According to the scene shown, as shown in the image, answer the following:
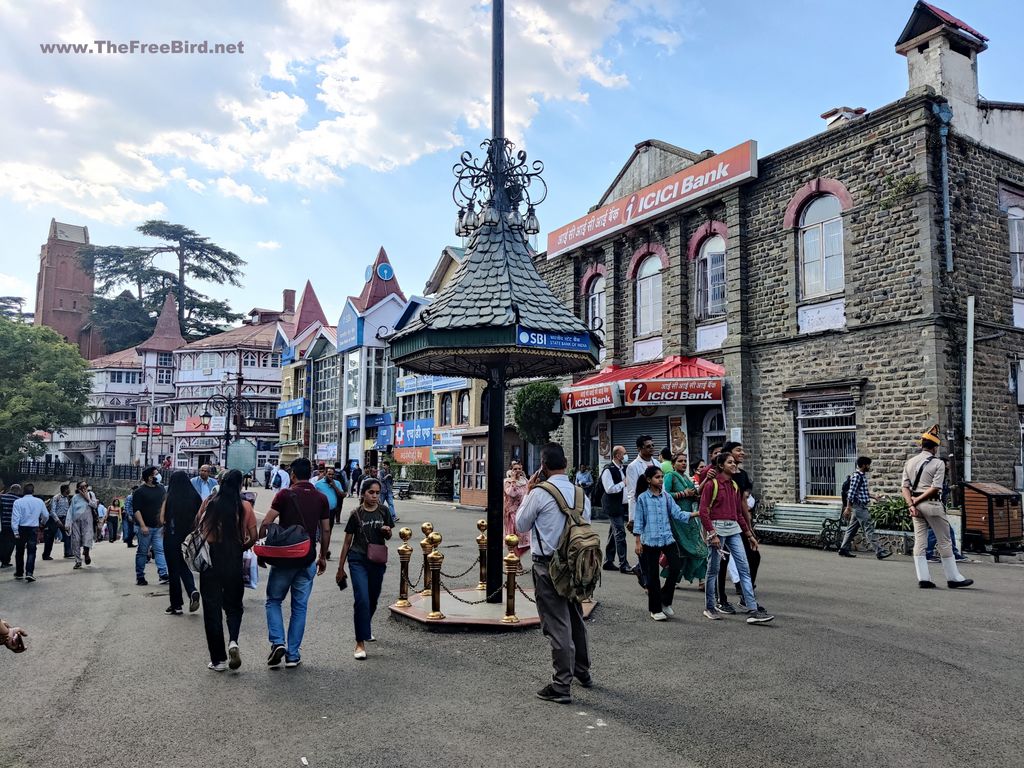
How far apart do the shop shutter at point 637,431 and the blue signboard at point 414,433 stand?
45.3 feet

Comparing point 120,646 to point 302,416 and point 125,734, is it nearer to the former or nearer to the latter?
point 125,734

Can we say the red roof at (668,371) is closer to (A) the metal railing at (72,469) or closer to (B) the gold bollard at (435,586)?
(B) the gold bollard at (435,586)

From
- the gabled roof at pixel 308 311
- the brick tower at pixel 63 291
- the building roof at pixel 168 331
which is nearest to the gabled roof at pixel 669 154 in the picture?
the gabled roof at pixel 308 311

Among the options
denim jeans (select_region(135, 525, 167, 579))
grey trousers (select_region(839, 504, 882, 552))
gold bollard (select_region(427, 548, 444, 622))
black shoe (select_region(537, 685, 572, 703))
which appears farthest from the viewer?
grey trousers (select_region(839, 504, 882, 552))

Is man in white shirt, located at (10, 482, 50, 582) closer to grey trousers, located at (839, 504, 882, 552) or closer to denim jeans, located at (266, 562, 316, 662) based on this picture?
denim jeans, located at (266, 562, 316, 662)

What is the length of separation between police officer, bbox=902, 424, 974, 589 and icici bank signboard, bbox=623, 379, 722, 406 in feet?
31.4

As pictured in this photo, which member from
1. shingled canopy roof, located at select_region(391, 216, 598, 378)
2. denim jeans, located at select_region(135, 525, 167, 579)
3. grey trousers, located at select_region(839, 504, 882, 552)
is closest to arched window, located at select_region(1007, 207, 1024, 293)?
grey trousers, located at select_region(839, 504, 882, 552)

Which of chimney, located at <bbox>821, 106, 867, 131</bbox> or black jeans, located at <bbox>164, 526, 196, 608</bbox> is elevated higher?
chimney, located at <bbox>821, 106, 867, 131</bbox>

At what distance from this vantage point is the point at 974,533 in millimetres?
13695

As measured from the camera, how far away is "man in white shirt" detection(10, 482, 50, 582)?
1408cm

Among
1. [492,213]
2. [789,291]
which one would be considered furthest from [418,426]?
[492,213]

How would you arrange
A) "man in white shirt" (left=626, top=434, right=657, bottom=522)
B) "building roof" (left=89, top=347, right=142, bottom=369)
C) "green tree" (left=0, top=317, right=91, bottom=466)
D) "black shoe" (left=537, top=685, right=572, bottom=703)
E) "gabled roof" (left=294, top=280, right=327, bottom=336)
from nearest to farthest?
"black shoe" (left=537, top=685, right=572, bottom=703), "man in white shirt" (left=626, top=434, right=657, bottom=522), "green tree" (left=0, top=317, right=91, bottom=466), "gabled roof" (left=294, top=280, right=327, bottom=336), "building roof" (left=89, top=347, right=142, bottom=369)

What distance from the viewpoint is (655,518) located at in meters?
8.48

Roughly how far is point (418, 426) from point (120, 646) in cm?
2976
